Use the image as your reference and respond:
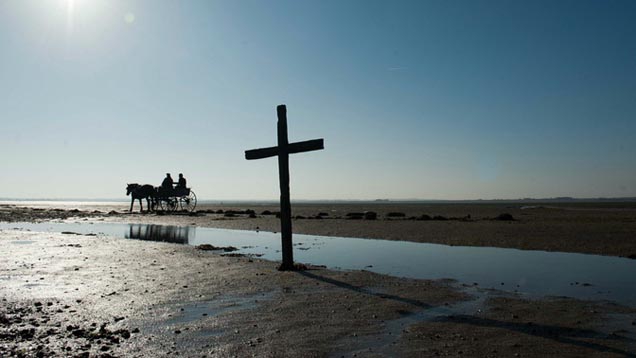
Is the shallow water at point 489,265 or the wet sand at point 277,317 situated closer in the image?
the wet sand at point 277,317

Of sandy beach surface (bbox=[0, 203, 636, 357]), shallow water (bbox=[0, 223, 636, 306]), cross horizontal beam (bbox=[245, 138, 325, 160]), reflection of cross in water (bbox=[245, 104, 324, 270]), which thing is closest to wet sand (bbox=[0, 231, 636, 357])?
sandy beach surface (bbox=[0, 203, 636, 357])

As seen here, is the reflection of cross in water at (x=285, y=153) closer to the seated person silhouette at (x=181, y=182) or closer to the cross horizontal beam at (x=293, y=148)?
the cross horizontal beam at (x=293, y=148)

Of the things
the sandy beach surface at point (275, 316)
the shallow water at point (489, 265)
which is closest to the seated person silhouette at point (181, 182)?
the shallow water at point (489, 265)

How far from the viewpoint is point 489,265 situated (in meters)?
10.8

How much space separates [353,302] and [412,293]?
1239mm

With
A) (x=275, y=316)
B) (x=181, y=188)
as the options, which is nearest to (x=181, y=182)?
(x=181, y=188)

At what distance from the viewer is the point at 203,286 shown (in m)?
8.29

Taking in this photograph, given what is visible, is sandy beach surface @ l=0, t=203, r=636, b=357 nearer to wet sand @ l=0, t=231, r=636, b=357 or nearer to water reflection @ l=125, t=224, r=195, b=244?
wet sand @ l=0, t=231, r=636, b=357

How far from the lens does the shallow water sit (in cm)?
807

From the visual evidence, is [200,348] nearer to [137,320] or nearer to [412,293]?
[137,320]

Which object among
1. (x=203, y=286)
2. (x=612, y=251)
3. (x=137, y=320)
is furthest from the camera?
(x=612, y=251)

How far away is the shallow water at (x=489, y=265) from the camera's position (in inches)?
318

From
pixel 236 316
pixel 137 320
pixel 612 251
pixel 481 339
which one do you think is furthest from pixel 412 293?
pixel 612 251

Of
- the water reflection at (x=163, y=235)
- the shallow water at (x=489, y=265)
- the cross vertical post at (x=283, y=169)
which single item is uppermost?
the cross vertical post at (x=283, y=169)
